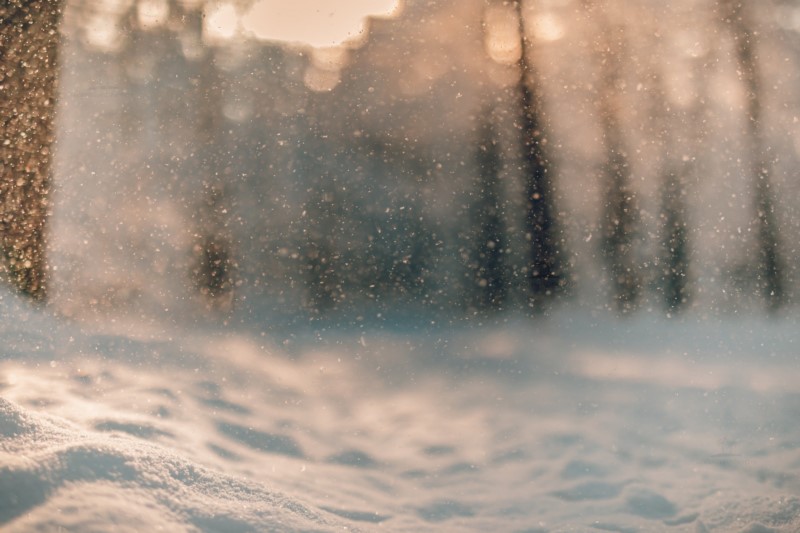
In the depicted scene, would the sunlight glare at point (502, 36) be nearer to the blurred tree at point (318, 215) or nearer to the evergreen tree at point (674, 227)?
the blurred tree at point (318, 215)

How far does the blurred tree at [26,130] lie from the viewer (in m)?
4.18

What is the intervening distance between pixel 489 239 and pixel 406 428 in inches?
74.1

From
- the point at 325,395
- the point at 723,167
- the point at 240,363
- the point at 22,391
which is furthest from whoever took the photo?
the point at 723,167

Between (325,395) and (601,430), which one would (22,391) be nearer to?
(325,395)

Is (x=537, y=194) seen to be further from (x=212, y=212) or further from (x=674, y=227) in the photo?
(x=212, y=212)

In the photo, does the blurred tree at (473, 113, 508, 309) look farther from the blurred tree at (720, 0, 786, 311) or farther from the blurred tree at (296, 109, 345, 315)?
the blurred tree at (720, 0, 786, 311)

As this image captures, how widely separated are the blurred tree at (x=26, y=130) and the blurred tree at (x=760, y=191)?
5106 mm

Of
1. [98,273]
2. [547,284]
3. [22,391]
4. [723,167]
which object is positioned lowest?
[22,391]

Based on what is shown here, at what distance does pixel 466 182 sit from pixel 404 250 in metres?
0.69

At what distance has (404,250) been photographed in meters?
4.59

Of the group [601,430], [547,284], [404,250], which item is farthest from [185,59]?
[601,430]

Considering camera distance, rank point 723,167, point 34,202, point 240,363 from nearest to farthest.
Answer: point 240,363 → point 34,202 → point 723,167

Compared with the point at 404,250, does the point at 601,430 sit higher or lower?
lower

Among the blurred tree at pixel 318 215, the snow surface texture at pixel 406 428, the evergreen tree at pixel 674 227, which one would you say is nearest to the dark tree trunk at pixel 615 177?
the evergreen tree at pixel 674 227
